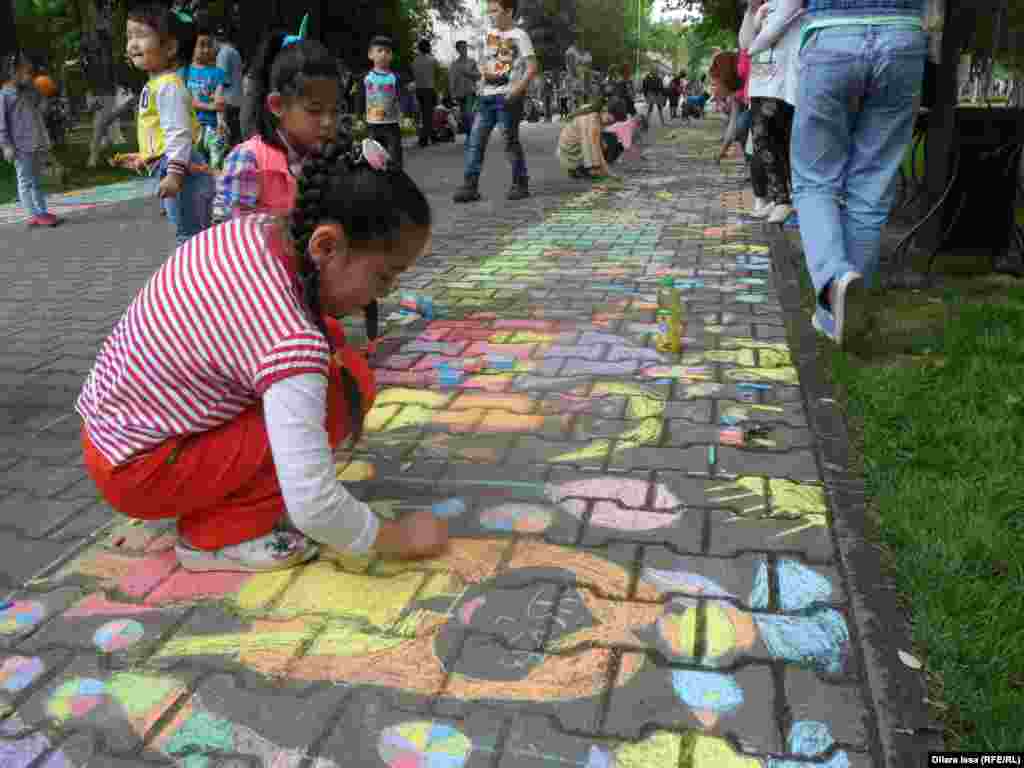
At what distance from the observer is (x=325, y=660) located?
6.20 feet

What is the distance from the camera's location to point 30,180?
853 cm

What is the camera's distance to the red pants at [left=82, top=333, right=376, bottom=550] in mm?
2119

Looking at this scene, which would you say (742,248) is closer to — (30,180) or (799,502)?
(799,502)

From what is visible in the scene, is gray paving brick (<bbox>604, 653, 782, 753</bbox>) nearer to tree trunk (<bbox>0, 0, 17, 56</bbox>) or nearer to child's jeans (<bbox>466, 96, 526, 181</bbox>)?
tree trunk (<bbox>0, 0, 17, 56</bbox>)

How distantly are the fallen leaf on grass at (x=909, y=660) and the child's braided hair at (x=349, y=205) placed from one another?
4.23 ft

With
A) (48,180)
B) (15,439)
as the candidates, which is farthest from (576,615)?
(48,180)

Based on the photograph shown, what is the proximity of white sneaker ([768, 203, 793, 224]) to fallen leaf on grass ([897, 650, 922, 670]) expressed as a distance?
5629 millimetres

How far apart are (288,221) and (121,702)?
3.33 feet

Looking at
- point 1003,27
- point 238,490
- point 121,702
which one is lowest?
point 121,702

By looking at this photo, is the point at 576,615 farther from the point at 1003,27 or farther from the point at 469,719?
the point at 1003,27

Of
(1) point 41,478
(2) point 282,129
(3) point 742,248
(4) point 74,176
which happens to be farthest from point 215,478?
(4) point 74,176

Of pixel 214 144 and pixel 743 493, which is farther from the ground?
pixel 214 144

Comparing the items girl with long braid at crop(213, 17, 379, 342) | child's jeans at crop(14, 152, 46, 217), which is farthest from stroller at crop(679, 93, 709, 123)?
girl with long braid at crop(213, 17, 379, 342)

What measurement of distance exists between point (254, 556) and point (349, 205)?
0.92m
